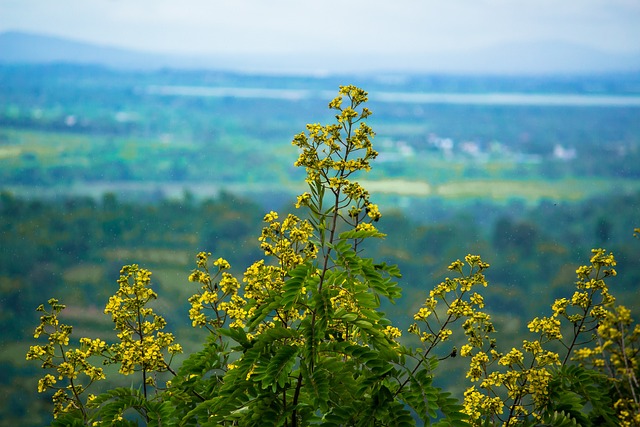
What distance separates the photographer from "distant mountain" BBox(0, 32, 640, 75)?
11.5m

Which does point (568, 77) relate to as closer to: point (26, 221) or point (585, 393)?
point (26, 221)

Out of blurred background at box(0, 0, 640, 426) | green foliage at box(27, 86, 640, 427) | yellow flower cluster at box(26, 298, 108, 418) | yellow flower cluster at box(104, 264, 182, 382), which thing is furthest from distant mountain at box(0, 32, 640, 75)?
yellow flower cluster at box(26, 298, 108, 418)

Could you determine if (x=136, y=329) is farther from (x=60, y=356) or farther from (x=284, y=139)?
(x=284, y=139)

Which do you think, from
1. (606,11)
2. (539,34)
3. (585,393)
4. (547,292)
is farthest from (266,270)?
(539,34)

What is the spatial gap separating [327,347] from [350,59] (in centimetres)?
1064

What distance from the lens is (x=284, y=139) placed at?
13.0 meters

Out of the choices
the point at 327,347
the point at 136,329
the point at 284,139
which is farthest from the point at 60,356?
the point at 284,139

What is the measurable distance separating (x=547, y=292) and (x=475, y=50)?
17.1 ft

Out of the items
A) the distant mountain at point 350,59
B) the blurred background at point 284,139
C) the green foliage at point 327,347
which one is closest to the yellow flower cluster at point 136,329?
the green foliage at point 327,347

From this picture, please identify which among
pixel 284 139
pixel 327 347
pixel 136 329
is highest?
pixel 327 347

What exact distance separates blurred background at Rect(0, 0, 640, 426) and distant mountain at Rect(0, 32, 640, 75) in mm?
36

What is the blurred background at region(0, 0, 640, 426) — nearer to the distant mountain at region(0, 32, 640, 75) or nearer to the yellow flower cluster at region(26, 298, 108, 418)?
the distant mountain at region(0, 32, 640, 75)

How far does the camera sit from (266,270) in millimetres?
2551

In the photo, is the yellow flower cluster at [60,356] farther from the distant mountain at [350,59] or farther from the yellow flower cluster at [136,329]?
the distant mountain at [350,59]
